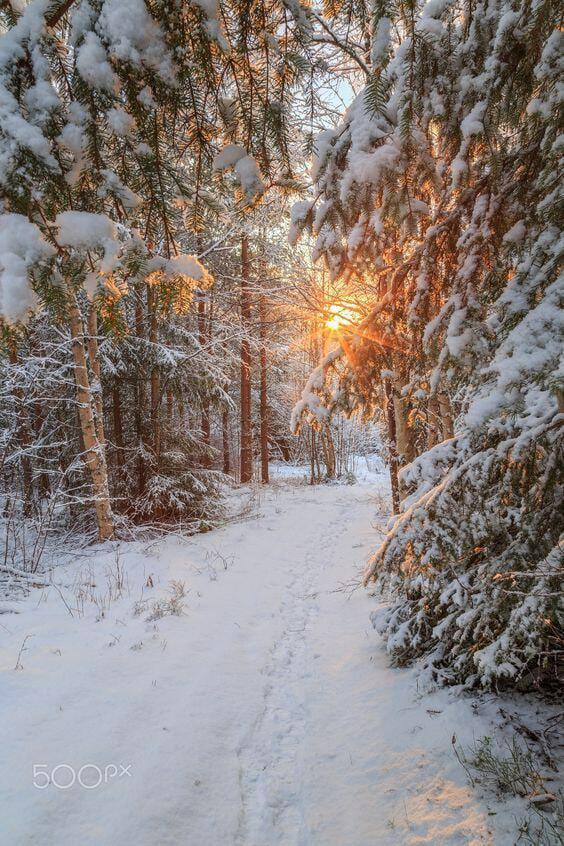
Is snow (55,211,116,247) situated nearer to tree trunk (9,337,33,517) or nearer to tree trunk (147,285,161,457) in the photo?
tree trunk (147,285,161,457)

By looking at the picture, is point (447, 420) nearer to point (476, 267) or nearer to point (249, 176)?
point (476, 267)

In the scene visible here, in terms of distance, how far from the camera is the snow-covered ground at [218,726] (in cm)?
260

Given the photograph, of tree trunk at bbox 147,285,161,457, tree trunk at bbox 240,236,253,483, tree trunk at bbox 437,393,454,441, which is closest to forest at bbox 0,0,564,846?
tree trunk at bbox 437,393,454,441

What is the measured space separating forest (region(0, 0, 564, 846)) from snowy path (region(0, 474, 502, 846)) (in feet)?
0.07

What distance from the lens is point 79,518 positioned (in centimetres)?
905

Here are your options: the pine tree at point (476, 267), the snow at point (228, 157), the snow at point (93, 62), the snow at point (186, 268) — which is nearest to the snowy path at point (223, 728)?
the pine tree at point (476, 267)

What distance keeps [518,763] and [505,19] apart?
13.7ft

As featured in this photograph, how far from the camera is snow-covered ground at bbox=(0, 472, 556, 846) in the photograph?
260cm

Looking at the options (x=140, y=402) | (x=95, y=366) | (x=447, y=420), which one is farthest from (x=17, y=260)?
(x=140, y=402)

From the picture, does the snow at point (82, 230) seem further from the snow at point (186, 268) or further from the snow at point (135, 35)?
the snow at point (135, 35)

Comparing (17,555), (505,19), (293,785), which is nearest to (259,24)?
(505,19)

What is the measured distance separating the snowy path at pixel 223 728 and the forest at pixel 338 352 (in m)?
0.02

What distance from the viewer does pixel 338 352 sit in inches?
155

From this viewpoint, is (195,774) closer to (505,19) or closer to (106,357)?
(505,19)
